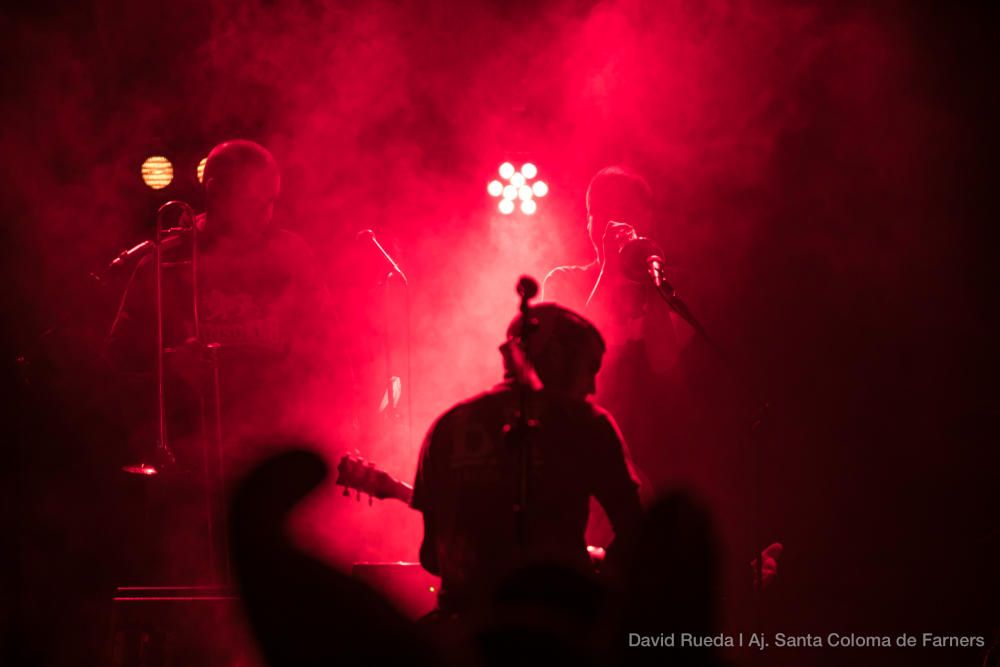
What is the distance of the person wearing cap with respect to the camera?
2.87 m

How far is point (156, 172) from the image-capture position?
5922 mm

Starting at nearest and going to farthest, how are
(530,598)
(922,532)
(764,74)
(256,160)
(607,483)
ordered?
(530,598) → (607,483) → (256,160) → (922,532) → (764,74)

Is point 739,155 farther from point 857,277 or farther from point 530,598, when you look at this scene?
point 530,598

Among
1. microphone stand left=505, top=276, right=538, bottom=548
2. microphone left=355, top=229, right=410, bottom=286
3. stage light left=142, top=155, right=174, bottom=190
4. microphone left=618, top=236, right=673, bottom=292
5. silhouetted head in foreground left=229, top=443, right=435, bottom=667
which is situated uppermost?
stage light left=142, top=155, right=174, bottom=190

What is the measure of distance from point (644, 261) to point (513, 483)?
136cm

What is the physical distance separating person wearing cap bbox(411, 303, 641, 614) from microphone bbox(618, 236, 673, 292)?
82cm

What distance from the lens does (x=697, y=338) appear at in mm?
5312

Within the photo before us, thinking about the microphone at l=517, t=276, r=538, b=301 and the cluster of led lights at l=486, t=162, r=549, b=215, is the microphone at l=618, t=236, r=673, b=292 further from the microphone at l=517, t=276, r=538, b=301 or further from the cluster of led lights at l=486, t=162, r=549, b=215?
the cluster of led lights at l=486, t=162, r=549, b=215

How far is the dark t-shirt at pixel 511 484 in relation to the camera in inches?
113

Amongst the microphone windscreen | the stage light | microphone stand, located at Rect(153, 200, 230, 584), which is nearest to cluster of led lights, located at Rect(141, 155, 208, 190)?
the stage light

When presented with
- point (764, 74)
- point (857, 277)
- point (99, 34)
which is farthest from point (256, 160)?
point (857, 277)

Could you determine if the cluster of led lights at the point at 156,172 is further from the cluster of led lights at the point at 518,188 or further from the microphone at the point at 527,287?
the microphone at the point at 527,287

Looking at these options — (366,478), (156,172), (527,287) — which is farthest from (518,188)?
(527,287)

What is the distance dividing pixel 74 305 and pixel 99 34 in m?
1.56
